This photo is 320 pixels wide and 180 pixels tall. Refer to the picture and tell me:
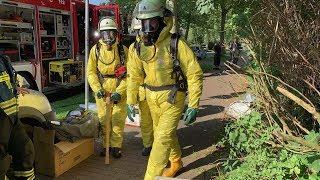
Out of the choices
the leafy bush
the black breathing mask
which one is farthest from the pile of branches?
the black breathing mask

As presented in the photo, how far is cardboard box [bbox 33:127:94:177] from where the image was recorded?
15.3 ft

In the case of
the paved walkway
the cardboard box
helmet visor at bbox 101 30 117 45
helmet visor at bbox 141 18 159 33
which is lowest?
the paved walkway

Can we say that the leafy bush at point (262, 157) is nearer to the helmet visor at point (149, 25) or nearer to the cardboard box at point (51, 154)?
the helmet visor at point (149, 25)

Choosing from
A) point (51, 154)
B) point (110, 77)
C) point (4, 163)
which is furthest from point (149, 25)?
point (4, 163)

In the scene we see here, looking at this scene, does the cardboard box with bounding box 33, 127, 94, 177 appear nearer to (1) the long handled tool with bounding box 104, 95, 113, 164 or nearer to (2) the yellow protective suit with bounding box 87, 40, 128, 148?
(1) the long handled tool with bounding box 104, 95, 113, 164

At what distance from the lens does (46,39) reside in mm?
10250

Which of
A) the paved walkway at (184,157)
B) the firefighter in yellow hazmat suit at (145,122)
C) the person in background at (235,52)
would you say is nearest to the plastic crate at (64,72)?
the paved walkway at (184,157)

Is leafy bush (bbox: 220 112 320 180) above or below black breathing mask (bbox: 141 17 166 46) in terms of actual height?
below

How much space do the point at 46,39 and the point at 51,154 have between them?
6.19 metres

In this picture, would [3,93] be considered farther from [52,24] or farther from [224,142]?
[52,24]

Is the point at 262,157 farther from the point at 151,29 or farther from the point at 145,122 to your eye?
the point at 145,122

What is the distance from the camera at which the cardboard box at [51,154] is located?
4.67 meters

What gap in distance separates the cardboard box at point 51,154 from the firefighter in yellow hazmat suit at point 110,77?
31.2 inches

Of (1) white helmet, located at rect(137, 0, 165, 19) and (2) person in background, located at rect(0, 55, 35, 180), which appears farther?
(1) white helmet, located at rect(137, 0, 165, 19)
